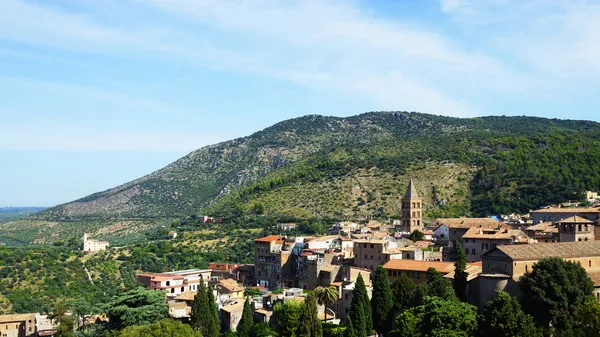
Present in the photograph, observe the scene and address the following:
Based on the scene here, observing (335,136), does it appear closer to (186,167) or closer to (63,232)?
(186,167)

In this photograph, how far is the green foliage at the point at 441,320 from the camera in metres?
40.2

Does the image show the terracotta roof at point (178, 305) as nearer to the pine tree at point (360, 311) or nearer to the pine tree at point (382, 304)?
the pine tree at point (360, 311)

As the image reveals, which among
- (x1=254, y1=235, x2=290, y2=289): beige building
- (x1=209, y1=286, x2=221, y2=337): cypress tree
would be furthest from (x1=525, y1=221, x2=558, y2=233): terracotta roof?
(x1=209, y1=286, x2=221, y2=337): cypress tree

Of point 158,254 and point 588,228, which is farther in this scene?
point 158,254

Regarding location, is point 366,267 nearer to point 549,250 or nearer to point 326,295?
point 326,295

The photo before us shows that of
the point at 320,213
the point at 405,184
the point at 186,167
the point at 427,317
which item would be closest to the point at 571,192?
the point at 405,184

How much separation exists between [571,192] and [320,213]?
38.1m

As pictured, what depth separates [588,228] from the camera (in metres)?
54.3

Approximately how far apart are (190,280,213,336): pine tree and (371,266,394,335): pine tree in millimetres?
12578

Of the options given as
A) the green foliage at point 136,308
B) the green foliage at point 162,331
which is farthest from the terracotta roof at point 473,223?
the green foliage at point 162,331

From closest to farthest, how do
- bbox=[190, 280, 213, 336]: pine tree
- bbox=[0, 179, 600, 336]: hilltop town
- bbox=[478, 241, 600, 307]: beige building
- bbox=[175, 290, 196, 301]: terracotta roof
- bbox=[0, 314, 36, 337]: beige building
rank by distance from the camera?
bbox=[478, 241, 600, 307]: beige building
bbox=[0, 179, 600, 336]: hilltop town
bbox=[190, 280, 213, 336]: pine tree
bbox=[0, 314, 36, 337]: beige building
bbox=[175, 290, 196, 301]: terracotta roof

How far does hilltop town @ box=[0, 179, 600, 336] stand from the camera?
4544cm

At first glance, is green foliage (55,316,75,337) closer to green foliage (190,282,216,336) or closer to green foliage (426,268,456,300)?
green foliage (190,282,216,336)

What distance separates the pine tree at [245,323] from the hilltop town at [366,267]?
34 cm
